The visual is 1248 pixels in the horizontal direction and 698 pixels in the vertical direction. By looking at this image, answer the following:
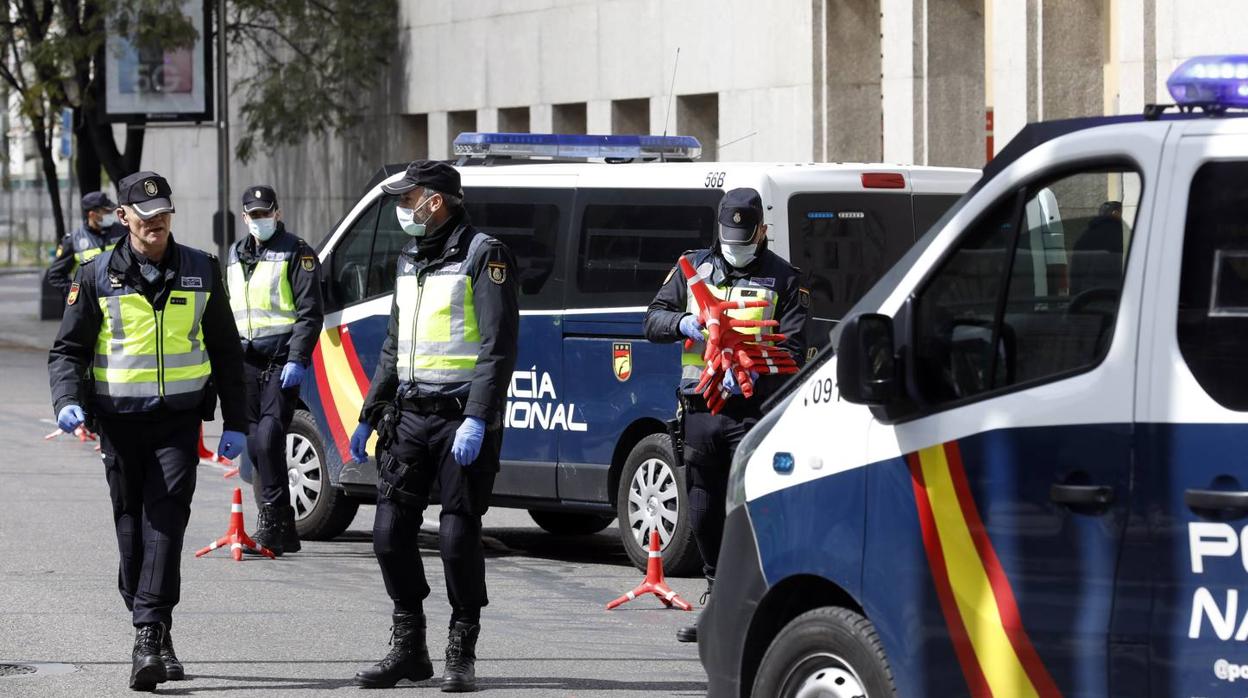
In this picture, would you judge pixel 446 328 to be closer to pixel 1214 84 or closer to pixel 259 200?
pixel 1214 84

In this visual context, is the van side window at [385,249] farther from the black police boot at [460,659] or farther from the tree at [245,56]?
the tree at [245,56]

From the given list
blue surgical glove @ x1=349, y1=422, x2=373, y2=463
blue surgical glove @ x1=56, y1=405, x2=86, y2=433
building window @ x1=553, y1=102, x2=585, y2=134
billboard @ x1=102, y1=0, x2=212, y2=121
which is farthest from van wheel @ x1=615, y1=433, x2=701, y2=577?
billboard @ x1=102, y1=0, x2=212, y2=121

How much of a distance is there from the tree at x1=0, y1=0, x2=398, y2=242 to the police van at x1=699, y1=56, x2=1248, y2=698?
84.7ft

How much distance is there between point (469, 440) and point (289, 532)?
13.4ft

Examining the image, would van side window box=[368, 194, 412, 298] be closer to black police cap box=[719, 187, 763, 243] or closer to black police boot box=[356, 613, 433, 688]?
black police cap box=[719, 187, 763, 243]

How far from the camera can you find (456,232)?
7.68 meters

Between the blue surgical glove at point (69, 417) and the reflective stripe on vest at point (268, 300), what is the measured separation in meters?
3.55

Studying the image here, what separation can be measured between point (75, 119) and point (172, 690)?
2631cm

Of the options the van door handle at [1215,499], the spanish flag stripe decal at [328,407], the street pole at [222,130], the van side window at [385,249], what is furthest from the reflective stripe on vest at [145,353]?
the street pole at [222,130]

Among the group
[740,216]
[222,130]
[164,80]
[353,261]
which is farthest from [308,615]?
[164,80]

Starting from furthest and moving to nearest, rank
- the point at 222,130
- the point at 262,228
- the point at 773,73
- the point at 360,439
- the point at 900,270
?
the point at 222,130
the point at 773,73
the point at 262,228
the point at 360,439
the point at 900,270

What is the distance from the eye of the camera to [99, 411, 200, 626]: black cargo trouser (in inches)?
304

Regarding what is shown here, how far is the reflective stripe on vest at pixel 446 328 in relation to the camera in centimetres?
764

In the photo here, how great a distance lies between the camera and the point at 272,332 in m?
11.2
